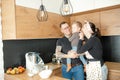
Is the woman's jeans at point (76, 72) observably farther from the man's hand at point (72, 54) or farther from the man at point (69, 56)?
the man's hand at point (72, 54)

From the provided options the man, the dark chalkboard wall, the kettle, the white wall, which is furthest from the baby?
the dark chalkboard wall

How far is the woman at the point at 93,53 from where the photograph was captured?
64.0 inches

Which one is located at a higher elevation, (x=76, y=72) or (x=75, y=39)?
(x=75, y=39)

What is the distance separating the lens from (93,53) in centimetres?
167

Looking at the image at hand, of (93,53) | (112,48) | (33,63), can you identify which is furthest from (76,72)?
(112,48)

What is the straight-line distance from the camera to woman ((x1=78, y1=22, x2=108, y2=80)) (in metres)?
1.63

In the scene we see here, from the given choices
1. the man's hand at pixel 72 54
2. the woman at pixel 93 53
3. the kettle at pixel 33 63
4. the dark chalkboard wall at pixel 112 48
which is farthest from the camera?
the dark chalkboard wall at pixel 112 48

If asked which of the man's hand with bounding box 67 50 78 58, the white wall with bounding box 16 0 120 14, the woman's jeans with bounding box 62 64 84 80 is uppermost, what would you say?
the white wall with bounding box 16 0 120 14

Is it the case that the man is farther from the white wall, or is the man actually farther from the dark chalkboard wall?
the dark chalkboard wall

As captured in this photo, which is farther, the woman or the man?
the man

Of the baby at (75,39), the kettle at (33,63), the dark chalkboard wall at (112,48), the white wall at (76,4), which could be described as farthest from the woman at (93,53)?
the dark chalkboard wall at (112,48)

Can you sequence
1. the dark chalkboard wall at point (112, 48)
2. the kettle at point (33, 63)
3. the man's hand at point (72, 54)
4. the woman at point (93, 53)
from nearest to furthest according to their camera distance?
1. the woman at point (93, 53)
2. the man's hand at point (72, 54)
3. the kettle at point (33, 63)
4. the dark chalkboard wall at point (112, 48)

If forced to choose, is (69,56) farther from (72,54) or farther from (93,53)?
(93,53)

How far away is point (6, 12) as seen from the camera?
197cm
